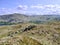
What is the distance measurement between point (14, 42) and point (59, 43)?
9.21m

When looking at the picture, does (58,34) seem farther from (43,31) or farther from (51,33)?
(43,31)

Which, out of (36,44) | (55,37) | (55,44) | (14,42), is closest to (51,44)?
(55,44)

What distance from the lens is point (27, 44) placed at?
16.7 m

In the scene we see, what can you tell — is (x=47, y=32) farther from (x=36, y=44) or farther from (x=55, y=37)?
(x=36, y=44)

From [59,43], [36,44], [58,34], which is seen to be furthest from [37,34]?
[36,44]

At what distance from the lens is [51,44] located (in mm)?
22406

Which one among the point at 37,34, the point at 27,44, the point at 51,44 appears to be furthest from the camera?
the point at 37,34

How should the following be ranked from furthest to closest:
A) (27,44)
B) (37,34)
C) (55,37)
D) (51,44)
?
(37,34)
(55,37)
(51,44)
(27,44)

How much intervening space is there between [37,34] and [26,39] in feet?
36.9

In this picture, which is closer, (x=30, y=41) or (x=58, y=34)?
(x=30, y=41)

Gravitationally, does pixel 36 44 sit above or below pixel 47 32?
above

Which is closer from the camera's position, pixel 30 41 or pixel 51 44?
pixel 30 41

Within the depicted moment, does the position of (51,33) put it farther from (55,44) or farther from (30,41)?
(30,41)

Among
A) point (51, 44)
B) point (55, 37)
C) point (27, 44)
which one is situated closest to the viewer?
point (27, 44)
